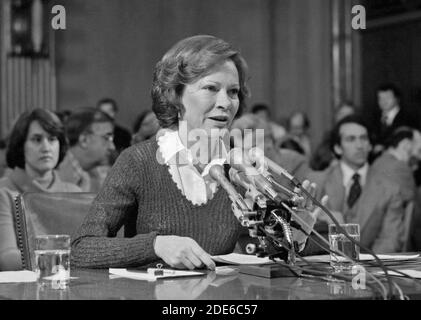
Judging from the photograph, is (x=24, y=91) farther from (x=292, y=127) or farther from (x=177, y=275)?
(x=177, y=275)

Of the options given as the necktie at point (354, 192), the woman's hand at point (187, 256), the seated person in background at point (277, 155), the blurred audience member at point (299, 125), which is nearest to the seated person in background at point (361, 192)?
the necktie at point (354, 192)

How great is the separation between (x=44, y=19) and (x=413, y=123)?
145 inches

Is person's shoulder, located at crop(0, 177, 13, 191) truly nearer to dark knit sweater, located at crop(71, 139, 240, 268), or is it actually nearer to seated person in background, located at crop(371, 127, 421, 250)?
dark knit sweater, located at crop(71, 139, 240, 268)

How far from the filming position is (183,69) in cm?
215

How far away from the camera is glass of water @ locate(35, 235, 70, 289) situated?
159 centimetres

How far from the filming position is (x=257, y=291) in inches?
57.8

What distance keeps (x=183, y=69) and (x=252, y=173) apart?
2.15ft

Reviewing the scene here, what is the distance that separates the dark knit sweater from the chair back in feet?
0.75

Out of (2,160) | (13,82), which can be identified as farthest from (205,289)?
(13,82)

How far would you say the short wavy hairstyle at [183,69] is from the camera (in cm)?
212

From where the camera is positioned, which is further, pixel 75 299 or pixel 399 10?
pixel 399 10
